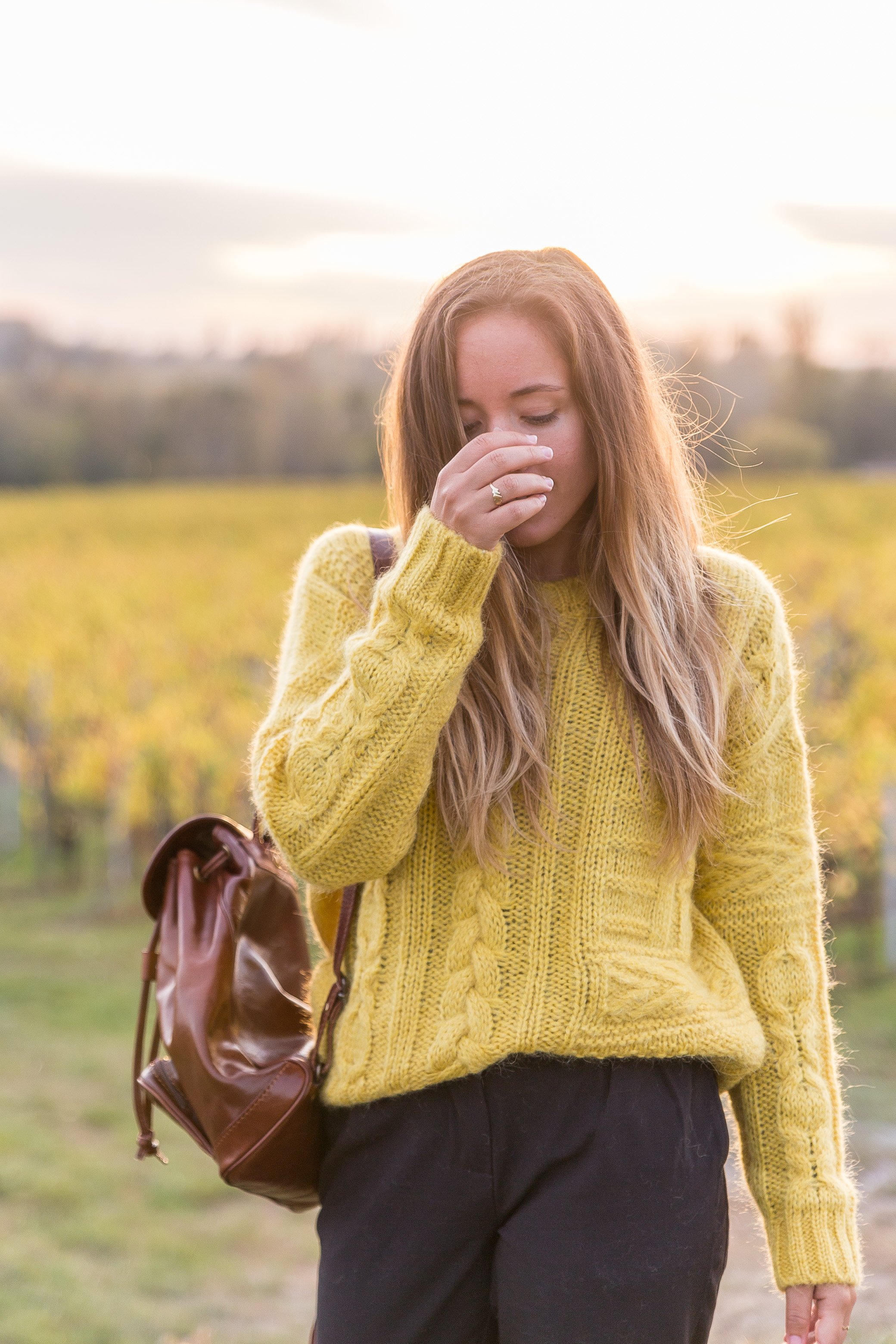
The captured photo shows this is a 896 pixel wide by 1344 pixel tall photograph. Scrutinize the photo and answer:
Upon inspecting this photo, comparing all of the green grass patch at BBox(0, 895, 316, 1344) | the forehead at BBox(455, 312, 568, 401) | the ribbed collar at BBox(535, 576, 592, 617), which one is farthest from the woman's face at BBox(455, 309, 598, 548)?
the green grass patch at BBox(0, 895, 316, 1344)

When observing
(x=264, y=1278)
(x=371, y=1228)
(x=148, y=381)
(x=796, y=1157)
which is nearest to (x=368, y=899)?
(x=371, y=1228)

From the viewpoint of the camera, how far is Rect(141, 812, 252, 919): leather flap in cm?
187

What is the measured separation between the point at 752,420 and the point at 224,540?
7.15 meters

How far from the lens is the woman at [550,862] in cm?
160

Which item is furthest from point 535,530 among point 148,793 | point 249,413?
point 249,413

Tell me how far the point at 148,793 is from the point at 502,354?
5668 mm

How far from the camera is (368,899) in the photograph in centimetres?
174

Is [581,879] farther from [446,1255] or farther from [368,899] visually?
[446,1255]

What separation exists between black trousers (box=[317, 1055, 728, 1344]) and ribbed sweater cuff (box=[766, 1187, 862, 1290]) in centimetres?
14

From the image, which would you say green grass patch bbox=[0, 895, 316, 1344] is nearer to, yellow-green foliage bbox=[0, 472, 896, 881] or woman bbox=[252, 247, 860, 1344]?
yellow-green foliage bbox=[0, 472, 896, 881]

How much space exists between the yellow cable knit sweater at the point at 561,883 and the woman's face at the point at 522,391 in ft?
0.58

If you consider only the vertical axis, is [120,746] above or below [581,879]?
below

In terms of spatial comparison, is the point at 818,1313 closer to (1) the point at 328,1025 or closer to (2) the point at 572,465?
(1) the point at 328,1025

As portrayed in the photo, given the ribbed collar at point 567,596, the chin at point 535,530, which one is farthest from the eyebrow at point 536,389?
the ribbed collar at point 567,596
